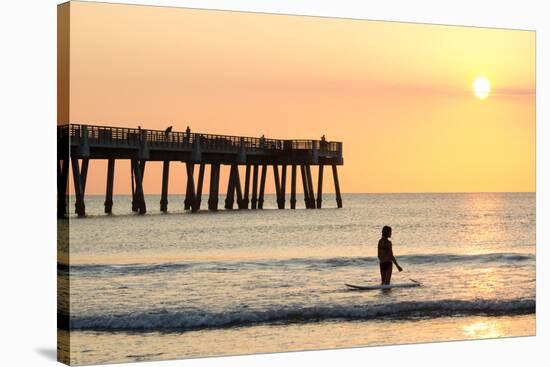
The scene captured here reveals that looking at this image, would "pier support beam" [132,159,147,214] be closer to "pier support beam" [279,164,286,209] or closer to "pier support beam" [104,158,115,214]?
"pier support beam" [104,158,115,214]

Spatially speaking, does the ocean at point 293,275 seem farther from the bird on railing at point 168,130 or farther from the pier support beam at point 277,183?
the bird on railing at point 168,130

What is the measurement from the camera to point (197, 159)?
753 inches

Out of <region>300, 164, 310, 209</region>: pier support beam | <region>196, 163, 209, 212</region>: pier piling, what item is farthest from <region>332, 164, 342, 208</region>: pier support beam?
<region>196, 163, 209, 212</region>: pier piling

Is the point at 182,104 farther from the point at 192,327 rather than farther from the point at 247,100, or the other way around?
the point at 192,327

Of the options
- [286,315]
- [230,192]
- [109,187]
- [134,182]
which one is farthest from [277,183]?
[109,187]

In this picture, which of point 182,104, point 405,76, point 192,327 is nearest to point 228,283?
point 192,327

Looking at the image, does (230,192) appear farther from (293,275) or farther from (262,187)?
(293,275)

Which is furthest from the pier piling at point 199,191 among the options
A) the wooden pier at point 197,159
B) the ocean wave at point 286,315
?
the ocean wave at point 286,315

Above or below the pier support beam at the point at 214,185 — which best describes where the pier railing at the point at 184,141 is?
above

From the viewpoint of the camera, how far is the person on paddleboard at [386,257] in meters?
18.7

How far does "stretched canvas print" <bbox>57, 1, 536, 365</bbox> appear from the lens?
1669 centimetres

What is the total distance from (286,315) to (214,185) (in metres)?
2.30

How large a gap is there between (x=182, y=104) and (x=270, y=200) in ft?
8.63

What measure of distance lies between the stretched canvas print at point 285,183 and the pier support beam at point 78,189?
0.03m
